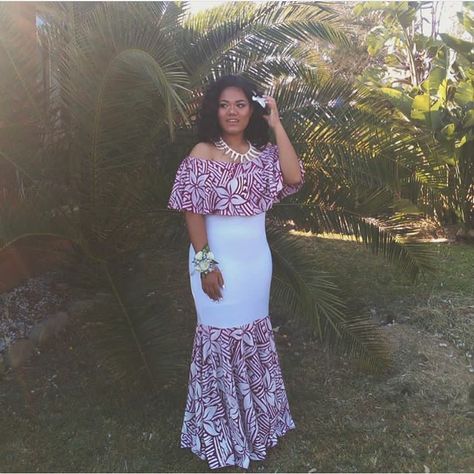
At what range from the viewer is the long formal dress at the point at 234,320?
2.76 m

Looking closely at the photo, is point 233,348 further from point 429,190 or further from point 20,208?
point 429,190

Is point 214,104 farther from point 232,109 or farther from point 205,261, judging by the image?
point 205,261

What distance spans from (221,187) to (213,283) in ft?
1.53

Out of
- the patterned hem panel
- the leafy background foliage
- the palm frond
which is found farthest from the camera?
the palm frond

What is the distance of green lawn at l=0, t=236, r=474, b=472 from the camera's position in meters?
3.20

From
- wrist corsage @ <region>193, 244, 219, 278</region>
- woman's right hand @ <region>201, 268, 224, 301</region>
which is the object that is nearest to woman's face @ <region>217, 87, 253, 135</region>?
wrist corsage @ <region>193, 244, 219, 278</region>

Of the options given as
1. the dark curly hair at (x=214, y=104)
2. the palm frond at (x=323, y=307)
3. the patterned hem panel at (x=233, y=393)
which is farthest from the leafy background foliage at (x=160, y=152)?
the dark curly hair at (x=214, y=104)

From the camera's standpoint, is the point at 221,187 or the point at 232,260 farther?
the point at 232,260

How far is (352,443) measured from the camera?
11.0ft

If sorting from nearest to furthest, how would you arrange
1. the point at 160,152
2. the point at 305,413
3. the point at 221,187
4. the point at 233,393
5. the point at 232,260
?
the point at 221,187
the point at 232,260
the point at 233,393
the point at 305,413
the point at 160,152

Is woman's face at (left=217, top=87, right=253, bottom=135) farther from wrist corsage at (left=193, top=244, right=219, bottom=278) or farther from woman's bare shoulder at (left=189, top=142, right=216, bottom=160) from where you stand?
wrist corsage at (left=193, top=244, right=219, bottom=278)

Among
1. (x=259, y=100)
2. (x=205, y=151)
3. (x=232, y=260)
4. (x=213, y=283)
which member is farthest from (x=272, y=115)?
(x=213, y=283)

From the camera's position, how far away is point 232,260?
2840 mm

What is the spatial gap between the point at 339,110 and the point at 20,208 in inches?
89.0
